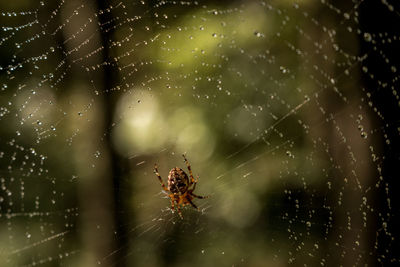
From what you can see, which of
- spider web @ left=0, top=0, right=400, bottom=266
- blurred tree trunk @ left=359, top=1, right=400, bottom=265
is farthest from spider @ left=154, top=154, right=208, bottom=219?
blurred tree trunk @ left=359, top=1, right=400, bottom=265

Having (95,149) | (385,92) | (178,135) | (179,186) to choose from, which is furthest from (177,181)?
(178,135)

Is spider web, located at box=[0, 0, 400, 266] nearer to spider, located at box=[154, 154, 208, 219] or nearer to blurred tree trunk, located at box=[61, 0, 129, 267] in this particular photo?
blurred tree trunk, located at box=[61, 0, 129, 267]

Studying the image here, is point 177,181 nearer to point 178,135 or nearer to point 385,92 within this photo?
point 385,92

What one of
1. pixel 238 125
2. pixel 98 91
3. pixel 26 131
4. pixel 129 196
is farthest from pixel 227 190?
pixel 26 131

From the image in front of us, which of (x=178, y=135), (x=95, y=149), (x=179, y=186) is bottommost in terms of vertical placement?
(x=179, y=186)

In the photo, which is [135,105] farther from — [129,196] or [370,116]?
[370,116]
